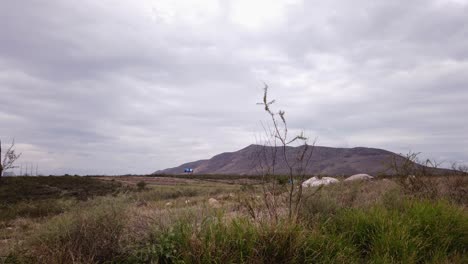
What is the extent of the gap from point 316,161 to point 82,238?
467 cm

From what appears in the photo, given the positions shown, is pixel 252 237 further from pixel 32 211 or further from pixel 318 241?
pixel 32 211

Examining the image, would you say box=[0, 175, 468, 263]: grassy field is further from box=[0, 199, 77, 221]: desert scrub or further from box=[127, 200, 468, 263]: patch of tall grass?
box=[0, 199, 77, 221]: desert scrub

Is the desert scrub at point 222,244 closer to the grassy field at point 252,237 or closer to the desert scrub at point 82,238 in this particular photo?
the grassy field at point 252,237

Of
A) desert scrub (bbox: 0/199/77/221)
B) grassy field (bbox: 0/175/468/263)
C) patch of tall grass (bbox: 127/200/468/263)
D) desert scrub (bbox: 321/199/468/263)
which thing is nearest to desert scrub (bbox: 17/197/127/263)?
grassy field (bbox: 0/175/468/263)

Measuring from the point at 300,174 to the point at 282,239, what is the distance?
5.48ft

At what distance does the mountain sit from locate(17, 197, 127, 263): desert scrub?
2.34 metres

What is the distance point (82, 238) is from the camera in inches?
190

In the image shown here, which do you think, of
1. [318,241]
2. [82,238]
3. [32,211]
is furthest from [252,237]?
[32,211]

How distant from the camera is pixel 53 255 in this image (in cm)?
421

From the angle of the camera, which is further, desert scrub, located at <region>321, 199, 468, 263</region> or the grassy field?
desert scrub, located at <region>321, 199, 468, 263</region>

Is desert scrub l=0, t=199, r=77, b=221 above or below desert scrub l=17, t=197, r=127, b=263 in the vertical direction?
below

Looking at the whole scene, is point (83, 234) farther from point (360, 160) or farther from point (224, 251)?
point (360, 160)

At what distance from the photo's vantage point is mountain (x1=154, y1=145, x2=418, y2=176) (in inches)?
248

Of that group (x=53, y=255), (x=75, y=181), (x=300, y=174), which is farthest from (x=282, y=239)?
(x=75, y=181)
